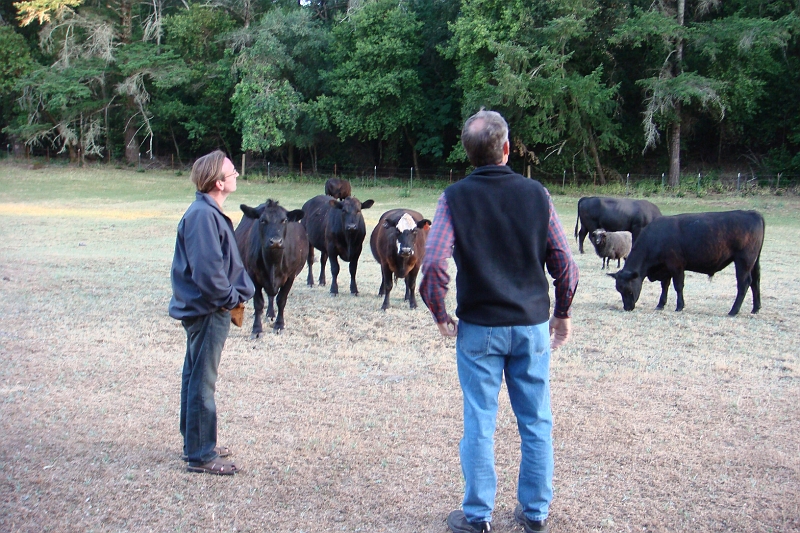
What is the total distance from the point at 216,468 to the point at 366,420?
4.28 ft

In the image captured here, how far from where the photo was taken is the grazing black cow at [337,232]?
11.0 m

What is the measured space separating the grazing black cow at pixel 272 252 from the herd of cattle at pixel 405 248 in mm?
11

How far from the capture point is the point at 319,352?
7.45 m

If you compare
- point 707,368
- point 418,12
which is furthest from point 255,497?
point 418,12

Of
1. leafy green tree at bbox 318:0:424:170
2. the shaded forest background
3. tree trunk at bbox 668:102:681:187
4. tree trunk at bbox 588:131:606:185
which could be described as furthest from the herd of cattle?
leafy green tree at bbox 318:0:424:170

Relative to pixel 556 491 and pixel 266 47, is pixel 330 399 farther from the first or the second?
pixel 266 47

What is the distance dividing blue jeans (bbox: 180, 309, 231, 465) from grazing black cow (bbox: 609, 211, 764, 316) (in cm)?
699

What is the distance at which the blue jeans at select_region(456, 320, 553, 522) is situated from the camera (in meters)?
3.36

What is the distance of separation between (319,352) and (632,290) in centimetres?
469

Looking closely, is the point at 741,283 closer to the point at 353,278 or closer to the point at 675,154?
the point at 353,278

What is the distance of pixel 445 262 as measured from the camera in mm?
3354

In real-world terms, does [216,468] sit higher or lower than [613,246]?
lower

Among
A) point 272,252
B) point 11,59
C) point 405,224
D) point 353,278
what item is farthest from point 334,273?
point 11,59

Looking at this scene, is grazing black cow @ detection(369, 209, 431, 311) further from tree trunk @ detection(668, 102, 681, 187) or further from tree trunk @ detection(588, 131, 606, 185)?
tree trunk @ detection(588, 131, 606, 185)
